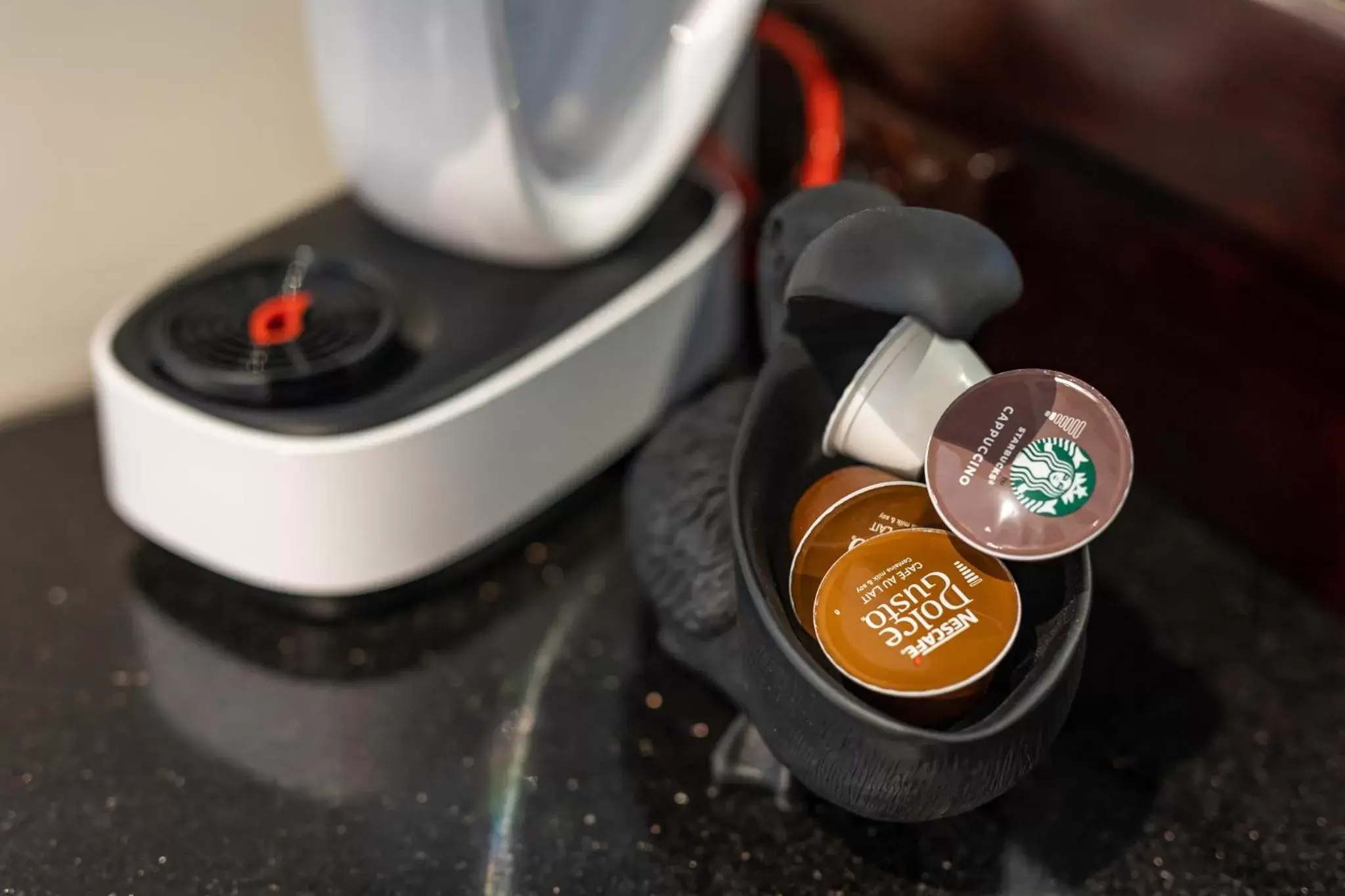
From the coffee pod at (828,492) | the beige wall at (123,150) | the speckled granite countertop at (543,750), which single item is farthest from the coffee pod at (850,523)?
the beige wall at (123,150)

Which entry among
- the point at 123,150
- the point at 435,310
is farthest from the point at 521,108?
the point at 123,150

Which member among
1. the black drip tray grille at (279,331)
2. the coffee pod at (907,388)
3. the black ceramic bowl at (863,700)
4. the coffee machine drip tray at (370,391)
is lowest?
the coffee machine drip tray at (370,391)

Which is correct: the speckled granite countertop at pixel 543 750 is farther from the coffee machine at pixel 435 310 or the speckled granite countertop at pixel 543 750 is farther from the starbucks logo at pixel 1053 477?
the starbucks logo at pixel 1053 477

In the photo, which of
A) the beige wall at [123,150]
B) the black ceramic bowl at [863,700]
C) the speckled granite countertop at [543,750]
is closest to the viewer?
the black ceramic bowl at [863,700]

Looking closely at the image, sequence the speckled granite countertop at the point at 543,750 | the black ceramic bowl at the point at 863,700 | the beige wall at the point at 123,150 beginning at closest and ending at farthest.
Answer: the black ceramic bowl at the point at 863,700 < the speckled granite countertop at the point at 543,750 < the beige wall at the point at 123,150

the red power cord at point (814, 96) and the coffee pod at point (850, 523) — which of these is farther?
the red power cord at point (814, 96)

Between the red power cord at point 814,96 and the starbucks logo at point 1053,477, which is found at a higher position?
the starbucks logo at point 1053,477

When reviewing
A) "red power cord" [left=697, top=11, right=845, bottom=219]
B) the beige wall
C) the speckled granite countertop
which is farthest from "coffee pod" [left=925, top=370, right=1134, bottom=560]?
the beige wall
